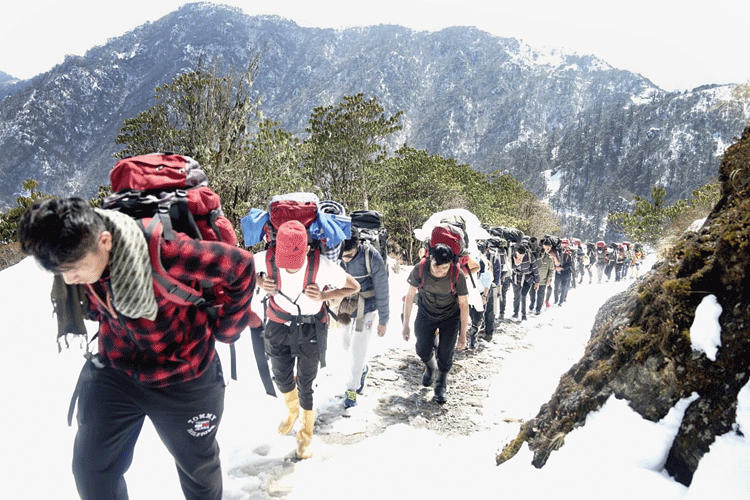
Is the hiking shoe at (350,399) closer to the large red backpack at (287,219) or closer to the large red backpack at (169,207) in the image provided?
the large red backpack at (287,219)

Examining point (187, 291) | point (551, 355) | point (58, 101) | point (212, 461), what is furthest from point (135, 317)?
point (58, 101)

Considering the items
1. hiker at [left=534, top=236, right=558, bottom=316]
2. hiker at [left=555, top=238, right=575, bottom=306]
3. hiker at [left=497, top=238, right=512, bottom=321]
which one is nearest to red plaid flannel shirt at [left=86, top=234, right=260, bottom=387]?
hiker at [left=497, top=238, right=512, bottom=321]

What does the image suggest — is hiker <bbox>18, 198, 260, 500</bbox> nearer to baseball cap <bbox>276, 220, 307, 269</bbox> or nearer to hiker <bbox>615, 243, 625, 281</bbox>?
baseball cap <bbox>276, 220, 307, 269</bbox>

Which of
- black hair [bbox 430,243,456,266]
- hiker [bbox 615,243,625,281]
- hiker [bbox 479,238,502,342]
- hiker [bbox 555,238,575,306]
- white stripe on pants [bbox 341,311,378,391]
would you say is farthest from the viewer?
hiker [bbox 615,243,625,281]

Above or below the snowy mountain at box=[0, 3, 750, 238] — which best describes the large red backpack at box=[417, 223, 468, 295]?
below

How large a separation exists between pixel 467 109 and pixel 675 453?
192418 millimetres

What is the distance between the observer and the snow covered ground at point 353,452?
171cm

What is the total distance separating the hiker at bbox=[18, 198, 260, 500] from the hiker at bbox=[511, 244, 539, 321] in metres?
8.60

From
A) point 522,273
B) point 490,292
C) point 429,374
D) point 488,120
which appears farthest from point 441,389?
point 488,120

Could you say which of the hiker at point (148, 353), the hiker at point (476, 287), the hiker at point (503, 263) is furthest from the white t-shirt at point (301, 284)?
the hiker at point (503, 263)

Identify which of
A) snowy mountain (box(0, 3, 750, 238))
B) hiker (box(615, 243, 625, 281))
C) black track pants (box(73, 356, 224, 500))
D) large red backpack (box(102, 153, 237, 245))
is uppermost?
snowy mountain (box(0, 3, 750, 238))

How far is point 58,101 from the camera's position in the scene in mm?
146375

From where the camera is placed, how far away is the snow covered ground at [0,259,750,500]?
67.2 inches

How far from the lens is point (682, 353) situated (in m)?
1.80
